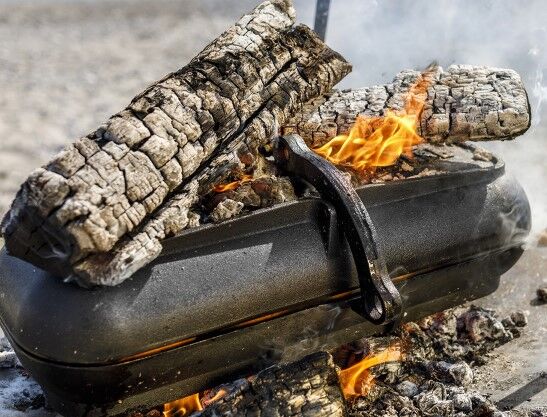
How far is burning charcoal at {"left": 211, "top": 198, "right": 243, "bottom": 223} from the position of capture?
221cm

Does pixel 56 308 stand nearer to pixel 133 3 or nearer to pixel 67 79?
pixel 67 79

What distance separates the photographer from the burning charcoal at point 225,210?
2207 millimetres

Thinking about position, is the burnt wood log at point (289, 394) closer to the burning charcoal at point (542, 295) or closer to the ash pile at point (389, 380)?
the ash pile at point (389, 380)

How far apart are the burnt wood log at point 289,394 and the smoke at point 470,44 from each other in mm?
2333

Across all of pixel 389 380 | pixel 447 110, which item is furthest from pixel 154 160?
pixel 389 380

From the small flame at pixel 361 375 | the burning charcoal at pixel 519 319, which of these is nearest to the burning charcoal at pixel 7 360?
the small flame at pixel 361 375

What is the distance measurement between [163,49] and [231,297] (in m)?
5.18

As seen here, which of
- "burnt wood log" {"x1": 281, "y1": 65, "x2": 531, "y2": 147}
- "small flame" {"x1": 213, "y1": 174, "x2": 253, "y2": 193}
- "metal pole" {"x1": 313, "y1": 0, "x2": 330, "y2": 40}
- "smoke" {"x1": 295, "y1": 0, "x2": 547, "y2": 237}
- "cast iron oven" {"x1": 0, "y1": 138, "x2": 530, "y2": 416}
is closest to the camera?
"cast iron oven" {"x1": 0, "y1": 138, "x2": 530, "y2": 416}

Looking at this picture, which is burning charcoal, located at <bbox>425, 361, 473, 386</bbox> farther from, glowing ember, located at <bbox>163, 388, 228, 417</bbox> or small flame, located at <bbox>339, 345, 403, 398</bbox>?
glowing ember, located at <bbox>163, 388, 228, 417</bbox>

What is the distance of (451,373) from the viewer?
2691mm

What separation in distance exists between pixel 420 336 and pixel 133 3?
6.18 m

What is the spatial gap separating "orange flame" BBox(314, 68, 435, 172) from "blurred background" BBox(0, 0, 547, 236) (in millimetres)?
1466

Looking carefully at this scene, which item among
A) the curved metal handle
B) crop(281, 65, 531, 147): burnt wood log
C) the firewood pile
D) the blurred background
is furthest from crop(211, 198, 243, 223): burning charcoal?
the blurred background

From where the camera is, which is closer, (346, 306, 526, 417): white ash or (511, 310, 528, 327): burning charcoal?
(346, 306, 526, 417): white ash
